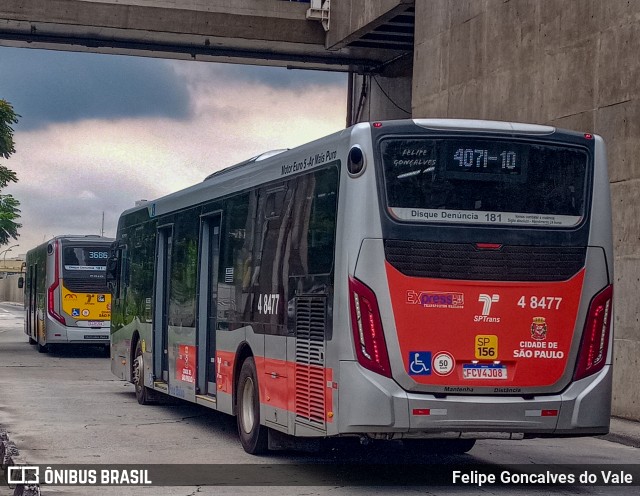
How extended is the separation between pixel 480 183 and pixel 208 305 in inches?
210

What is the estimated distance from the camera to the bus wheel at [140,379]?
58.8 feet

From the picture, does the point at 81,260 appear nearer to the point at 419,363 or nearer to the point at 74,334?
the point at 74,334

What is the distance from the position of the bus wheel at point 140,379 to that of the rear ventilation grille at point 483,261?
8856 mm

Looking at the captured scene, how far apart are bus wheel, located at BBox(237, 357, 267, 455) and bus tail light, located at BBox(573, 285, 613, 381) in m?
3.41

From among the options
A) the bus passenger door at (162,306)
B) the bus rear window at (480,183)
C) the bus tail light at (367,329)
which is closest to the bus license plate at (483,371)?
the bus tail light at (367,329)

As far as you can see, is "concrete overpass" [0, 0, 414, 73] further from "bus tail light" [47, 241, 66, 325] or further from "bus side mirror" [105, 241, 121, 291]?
"bus side mirror" [105, 241, 121, 291]

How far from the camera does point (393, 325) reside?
9.72 m

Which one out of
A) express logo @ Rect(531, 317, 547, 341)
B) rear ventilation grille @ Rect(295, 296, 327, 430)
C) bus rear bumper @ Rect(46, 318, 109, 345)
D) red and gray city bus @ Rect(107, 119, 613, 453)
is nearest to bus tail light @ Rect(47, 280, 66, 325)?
bus rear bumper @ Rect(46, 318, 109, 345)

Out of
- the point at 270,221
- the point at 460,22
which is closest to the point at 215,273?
the point at 270,221

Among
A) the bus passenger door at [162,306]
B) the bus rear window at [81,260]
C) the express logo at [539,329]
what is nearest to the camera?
the express logo at [539,329]

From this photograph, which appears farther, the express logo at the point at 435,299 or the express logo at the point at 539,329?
the express logo at the point at 539,329

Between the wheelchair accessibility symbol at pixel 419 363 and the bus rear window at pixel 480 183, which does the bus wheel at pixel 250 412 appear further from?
the bus rear window at pixel 480 183

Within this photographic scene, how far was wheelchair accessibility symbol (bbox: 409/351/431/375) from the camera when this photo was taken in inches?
383

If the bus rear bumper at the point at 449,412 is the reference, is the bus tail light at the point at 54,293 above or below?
above
